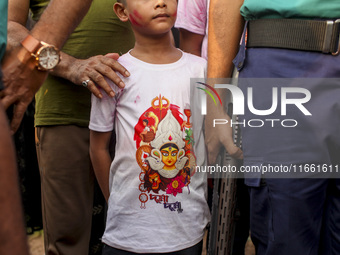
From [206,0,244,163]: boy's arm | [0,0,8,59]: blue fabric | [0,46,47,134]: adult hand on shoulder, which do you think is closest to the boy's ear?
[206,0,244,163]: boy's arm

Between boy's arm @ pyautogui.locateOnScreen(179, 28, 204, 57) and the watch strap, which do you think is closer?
the watch strap

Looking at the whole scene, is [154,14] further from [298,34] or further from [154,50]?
[298,34]

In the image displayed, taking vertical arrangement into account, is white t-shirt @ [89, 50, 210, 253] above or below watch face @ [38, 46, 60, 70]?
below

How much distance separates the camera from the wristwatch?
1.63m

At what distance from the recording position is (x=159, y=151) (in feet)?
6.85

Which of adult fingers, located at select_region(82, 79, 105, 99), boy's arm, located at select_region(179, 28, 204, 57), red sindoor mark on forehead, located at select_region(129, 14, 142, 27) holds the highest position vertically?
boy's arm, located at select_region(179, 28, 204, 57)

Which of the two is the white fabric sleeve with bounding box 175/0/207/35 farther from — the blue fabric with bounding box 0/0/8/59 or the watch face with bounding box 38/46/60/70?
the blue fabric with bounding box 0/0/8/59

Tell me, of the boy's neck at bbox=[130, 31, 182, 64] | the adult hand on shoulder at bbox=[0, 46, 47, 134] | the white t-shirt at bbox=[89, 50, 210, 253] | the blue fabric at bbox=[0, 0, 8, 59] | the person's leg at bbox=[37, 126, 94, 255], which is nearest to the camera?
the blue fabric at bbox=[0, 0, 8, 59]

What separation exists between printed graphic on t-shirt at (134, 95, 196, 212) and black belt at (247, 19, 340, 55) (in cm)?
46

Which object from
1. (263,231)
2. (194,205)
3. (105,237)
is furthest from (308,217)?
(105,237)

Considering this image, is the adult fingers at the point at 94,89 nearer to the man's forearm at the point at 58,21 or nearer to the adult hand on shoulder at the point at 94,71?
the adult hand on shoulder at the point at 94,71

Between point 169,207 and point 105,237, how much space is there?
293 millimetres

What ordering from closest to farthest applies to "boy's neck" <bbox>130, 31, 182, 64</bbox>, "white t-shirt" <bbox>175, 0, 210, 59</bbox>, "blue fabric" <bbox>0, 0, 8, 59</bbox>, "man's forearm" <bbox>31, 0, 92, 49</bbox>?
1. "blue fabric" <bbox>0, 0, 8, 59</bbox>
2. "man's forearm" <bbox>31, 0, 92, 49</bbox>
3. "boy's neck" <bbox>130, 31, 182, 64</bbox>
4. "white t-shirt" <bbox>175, 0, 210, 59</bbox>

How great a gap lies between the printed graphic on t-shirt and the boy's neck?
0.61 ft
